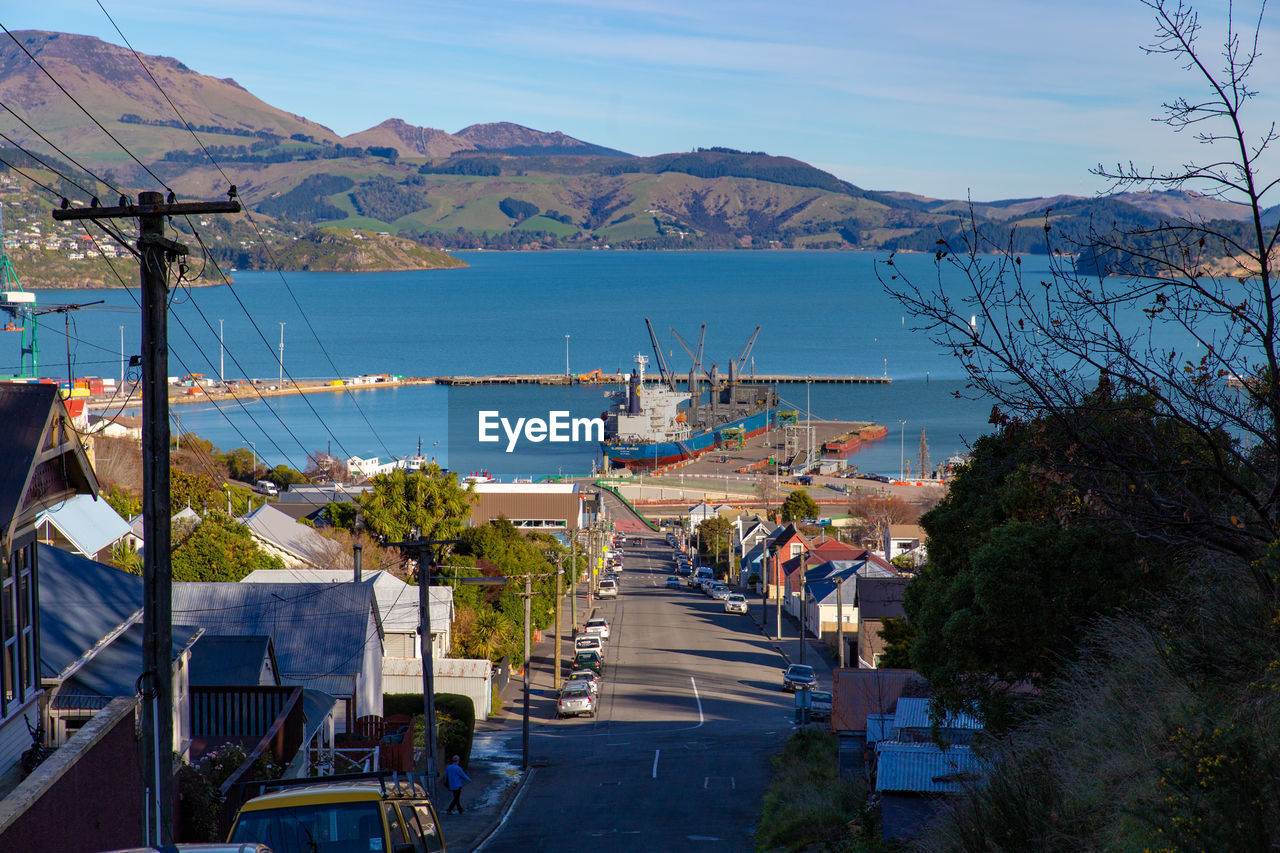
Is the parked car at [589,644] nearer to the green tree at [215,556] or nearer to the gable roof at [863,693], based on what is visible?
the green tree at [215,556]

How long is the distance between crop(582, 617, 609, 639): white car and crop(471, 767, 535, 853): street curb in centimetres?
1605

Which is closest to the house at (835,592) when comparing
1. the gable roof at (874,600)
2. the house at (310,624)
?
the gable roof at (874,600)

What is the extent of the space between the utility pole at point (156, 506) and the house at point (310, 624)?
39.0 feet

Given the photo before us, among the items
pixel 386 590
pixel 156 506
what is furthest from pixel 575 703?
pixel 156 506

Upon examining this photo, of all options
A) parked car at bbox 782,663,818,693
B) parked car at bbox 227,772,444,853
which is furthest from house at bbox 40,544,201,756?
parked car at bbox 782,663,818,693

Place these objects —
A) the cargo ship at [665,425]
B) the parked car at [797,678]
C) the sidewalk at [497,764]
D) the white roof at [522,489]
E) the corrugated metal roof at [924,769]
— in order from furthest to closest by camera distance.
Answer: the cargo ship at [665,425]
the white roof at [522,489]
the parked car at [797,678]
the sidewalk at [497,764]
the corrugated metal roof at [924,769]

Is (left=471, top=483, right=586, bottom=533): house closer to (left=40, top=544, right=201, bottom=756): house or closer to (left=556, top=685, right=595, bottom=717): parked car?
(left=556, top=685, right=595, bottom=717): parked car

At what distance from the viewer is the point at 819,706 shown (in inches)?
1110

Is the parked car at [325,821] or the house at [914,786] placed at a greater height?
the parked car at [325,821]

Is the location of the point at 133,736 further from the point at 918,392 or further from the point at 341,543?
the point at 918,392

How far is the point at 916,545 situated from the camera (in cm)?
5603

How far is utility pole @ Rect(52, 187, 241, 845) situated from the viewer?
820 cm

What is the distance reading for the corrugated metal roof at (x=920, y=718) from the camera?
15677 mm

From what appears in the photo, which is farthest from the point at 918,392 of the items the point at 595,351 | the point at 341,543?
the point at 341,543
